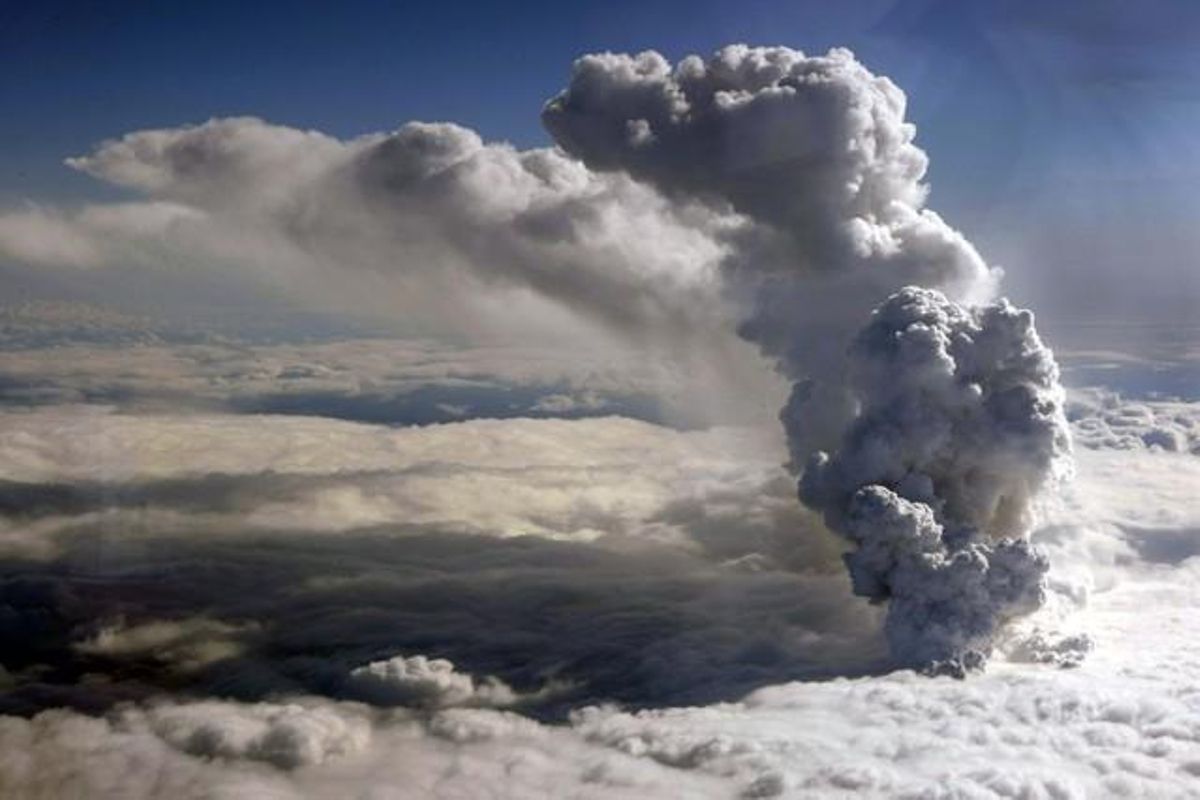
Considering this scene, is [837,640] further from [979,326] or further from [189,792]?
[189,792]

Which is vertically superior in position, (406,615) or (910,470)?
(910,470)

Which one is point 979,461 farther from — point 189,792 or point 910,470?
point 189,792

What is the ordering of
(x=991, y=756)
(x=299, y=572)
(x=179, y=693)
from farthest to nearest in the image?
(x=299, y=572), (x=179, y=693), (x=991, y=756)

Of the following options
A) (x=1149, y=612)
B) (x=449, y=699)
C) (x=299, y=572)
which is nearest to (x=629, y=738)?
(x=449, y=699)

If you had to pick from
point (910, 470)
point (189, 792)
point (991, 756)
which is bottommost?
point (189, 792)

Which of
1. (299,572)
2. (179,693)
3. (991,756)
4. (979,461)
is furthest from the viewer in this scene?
(299,572)

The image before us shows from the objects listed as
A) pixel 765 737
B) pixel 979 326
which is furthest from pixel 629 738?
pixel 979 326

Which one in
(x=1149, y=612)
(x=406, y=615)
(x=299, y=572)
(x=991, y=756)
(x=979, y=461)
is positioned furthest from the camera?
(x=299, y=572)

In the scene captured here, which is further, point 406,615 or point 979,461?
point 406,615

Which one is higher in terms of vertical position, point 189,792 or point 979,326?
point 979,326
